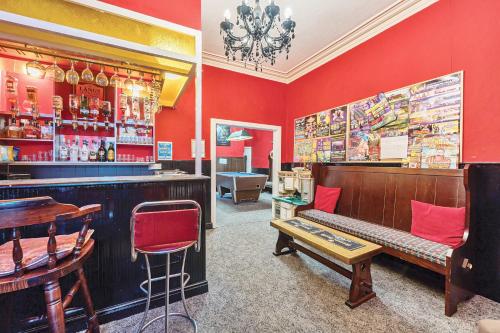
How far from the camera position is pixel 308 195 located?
3969 mm

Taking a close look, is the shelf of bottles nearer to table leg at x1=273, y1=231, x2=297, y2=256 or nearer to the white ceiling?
the white ceiling

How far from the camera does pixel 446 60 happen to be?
8.38 feet

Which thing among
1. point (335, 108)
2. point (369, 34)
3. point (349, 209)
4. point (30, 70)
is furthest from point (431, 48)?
point (30, 70)

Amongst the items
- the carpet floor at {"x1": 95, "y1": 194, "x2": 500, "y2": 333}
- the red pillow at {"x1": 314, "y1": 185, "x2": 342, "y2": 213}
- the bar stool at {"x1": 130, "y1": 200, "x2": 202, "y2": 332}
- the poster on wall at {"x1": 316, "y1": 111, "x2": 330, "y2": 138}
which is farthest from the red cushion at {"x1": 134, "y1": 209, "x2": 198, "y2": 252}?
the poster on wall at {"x1": 316, "y1": 111, "x2": 330, "y2": 138}

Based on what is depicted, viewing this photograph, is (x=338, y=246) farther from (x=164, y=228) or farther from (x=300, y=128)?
(x=300, y=128)

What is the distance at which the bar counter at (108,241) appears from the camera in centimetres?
144

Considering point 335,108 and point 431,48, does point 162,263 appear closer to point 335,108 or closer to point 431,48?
point 335,108

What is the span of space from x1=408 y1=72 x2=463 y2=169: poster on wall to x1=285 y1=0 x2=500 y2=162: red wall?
0.28ft

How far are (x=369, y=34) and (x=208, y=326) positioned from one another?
15.2 ft

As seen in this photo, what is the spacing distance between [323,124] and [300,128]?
690 mm

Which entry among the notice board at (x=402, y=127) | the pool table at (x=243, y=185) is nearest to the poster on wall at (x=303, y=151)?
the notice board at (x=402, y=127)

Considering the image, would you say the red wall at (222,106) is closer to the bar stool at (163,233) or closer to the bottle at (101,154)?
the bottle at (101,154)

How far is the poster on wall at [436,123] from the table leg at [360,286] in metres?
1.70

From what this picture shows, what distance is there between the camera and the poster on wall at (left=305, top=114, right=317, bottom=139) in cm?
444
